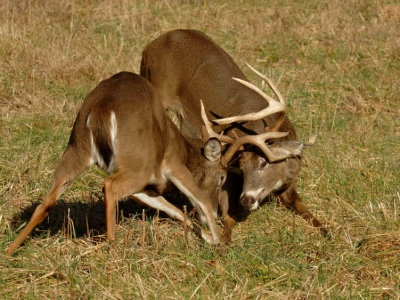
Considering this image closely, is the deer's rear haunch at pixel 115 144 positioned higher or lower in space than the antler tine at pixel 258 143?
higher

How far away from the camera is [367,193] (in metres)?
6.16

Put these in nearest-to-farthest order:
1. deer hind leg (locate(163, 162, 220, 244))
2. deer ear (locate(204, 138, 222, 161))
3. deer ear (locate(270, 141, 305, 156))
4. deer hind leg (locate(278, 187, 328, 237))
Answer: deer hind leg (locate(163, 162, 220, 244))
deer ear (locate(204, 138, 222, 161))
deer hind leg (locate(278, 187, 328, 237))
deer ear (locate(270, 141, 305, 156))

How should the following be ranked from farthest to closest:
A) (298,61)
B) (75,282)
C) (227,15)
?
1. (227,15)
2. (298,61)
3. (75,282)

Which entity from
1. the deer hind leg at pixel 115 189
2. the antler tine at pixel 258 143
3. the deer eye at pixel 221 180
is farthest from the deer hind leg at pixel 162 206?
the deer hind leg at pixel 115 189

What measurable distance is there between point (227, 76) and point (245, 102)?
42 cm

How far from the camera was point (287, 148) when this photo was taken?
6188 mm

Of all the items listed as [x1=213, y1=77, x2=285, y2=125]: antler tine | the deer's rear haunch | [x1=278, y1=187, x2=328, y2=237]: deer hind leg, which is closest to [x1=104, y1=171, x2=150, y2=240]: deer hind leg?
the deer's rear haunch

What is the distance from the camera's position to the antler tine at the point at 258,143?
5.84 m

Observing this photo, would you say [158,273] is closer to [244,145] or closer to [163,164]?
[163,164]

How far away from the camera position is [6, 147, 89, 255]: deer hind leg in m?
4.78

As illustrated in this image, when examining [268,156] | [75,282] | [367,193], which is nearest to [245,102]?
[268,156]

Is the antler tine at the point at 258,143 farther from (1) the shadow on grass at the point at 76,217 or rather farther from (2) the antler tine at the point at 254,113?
(1) the shadow on grass at the point at 76,217

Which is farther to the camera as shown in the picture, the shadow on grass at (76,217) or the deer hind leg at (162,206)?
the deer hind leg at (162,206)

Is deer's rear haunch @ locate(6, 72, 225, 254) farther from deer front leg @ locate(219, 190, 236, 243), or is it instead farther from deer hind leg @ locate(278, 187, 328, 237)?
deer hind leg @ locate(278, 187, 328, 237)
